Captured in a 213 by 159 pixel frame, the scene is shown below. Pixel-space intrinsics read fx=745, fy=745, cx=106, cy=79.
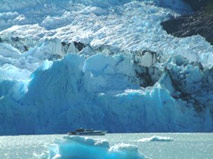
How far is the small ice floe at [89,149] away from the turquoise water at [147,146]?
1.33 metres

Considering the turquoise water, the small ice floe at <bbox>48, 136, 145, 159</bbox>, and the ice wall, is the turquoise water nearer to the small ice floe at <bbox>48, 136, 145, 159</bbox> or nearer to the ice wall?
the ice wall

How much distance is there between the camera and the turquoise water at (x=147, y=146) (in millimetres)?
24344

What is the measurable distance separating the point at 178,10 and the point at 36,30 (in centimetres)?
1387

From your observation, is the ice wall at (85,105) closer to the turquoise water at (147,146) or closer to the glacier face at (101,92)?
the glacier face at (101,92)

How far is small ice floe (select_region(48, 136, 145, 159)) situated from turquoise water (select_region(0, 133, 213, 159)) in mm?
1327

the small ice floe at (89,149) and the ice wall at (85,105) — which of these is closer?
the small ice floe at (89,149)

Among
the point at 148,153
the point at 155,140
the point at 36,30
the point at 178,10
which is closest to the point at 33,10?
the point at 36,30

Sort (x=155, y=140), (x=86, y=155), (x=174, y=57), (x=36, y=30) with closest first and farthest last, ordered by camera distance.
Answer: (x=86, y=155), (x=155, y=140), (x=174, y=57), (x=36, y=30)

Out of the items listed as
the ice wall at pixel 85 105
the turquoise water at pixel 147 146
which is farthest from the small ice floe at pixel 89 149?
the ice wall at pixel 85 105

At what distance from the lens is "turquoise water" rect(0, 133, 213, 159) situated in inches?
958

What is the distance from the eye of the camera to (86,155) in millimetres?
21766

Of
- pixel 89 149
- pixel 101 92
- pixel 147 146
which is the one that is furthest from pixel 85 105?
pixel 89 149

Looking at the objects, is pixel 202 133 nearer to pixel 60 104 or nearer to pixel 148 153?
pixel 60 104

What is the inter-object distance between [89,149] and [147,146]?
22.2ft
